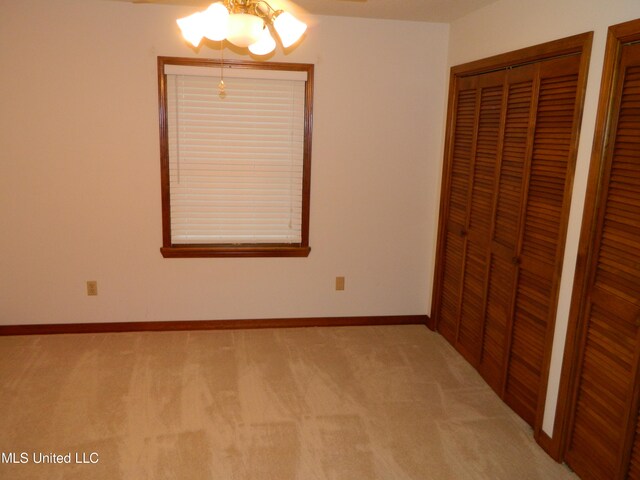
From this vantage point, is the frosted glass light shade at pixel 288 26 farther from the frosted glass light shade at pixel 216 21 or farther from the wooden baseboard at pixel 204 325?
the wooden baseboard at pixel 204 325

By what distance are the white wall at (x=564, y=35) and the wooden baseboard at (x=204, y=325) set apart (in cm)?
168

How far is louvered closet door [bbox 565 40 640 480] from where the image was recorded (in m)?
2.06

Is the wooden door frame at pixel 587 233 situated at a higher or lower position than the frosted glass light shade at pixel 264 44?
lower

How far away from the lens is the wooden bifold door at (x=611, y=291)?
2.06 meters

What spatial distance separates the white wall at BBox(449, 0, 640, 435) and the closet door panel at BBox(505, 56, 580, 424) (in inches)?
2.8

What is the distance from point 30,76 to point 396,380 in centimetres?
308

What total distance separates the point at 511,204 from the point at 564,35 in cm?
91

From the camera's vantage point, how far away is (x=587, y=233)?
7.50 feet

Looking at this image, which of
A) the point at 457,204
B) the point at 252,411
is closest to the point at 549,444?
the point at 252,411

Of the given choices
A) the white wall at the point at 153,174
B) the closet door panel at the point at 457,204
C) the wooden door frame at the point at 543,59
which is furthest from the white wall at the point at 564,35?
the white wall at the point at 153,174

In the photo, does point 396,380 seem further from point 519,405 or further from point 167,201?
point 167,201

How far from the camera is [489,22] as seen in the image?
3.15m

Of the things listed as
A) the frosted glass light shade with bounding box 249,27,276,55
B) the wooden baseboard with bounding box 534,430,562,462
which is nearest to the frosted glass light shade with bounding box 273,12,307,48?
the frosted glass light shade with bounding box 249,27,276,55

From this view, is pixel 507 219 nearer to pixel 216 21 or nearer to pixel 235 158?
pixel 235 158
